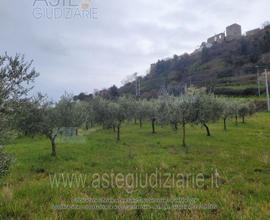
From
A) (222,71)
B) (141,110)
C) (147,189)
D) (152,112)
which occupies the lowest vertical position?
(147,189)

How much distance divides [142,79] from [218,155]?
167 metres

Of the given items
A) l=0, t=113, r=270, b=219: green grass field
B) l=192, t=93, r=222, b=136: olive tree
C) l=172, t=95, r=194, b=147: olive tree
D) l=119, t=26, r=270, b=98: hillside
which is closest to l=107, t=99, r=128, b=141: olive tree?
l=172, t=95, r=194, b=147: olive tree

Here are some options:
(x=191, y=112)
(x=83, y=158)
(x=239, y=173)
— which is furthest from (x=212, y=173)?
(x=191, y=112)

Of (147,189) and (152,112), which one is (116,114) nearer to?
(152,112)

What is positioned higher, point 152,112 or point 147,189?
point 152,112

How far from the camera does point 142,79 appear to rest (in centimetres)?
18812

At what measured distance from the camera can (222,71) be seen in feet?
444

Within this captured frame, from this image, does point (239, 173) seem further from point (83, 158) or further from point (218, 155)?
point (83, 158)

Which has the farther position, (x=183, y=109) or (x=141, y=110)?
(x=141, y=110)

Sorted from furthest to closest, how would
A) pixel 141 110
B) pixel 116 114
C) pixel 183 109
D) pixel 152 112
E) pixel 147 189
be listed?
pixel 141 110, pixel 152 112, pixel 116 114, pixel 183 109, pixel 147 189

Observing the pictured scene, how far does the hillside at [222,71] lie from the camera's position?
4574 inches

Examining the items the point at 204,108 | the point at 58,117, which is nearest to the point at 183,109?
the point at 204,108

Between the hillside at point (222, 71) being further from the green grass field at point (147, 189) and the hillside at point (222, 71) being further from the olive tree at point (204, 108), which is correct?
the green grass field at point (147, 189)

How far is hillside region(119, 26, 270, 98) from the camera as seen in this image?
381 feet
